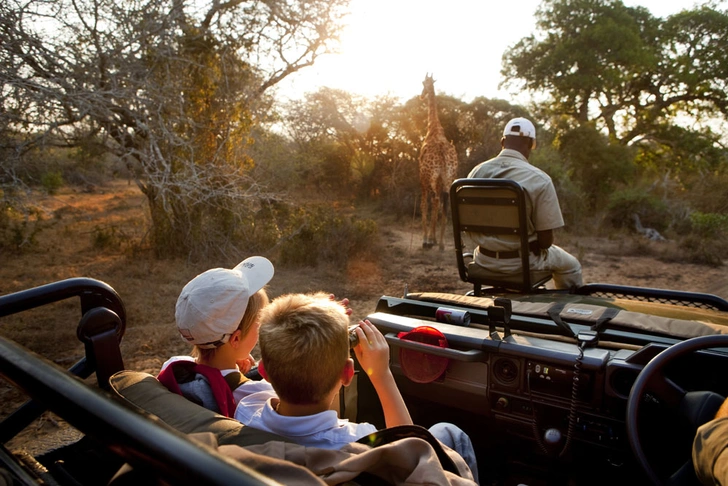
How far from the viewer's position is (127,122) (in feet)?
20.2

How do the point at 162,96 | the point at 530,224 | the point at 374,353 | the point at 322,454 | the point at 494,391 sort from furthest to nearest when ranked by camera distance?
the point at 162,96 → the point at 530,224 → the point at 494,391 → the point at 374,353 → the point at 322,454

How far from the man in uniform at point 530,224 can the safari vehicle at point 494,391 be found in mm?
728

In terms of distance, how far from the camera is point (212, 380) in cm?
156

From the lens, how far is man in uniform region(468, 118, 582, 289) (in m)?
3.11

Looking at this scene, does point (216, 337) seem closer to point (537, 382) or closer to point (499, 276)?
point (537, 382)

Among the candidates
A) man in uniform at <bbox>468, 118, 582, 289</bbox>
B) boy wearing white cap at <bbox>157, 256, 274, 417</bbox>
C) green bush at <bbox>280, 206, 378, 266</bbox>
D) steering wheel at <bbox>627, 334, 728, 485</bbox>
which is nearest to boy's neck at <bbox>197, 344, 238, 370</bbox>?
boy wearing white cap at <bbox>157, 256, 274, 417</bbox>

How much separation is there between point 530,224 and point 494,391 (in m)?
1.57

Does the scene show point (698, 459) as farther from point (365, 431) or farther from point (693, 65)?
point (693, 65)

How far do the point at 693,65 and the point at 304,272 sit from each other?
13.4 metres

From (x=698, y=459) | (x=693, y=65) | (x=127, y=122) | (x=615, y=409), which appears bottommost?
(x=615, y=409)

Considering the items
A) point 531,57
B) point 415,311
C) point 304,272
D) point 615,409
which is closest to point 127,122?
point 304,272

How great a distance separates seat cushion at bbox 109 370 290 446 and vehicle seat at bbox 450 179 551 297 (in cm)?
216

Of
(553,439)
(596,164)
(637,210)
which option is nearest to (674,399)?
(553,439)

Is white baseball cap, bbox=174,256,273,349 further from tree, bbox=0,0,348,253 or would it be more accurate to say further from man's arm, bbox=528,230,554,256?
tree, bbox=0,0,348,253
